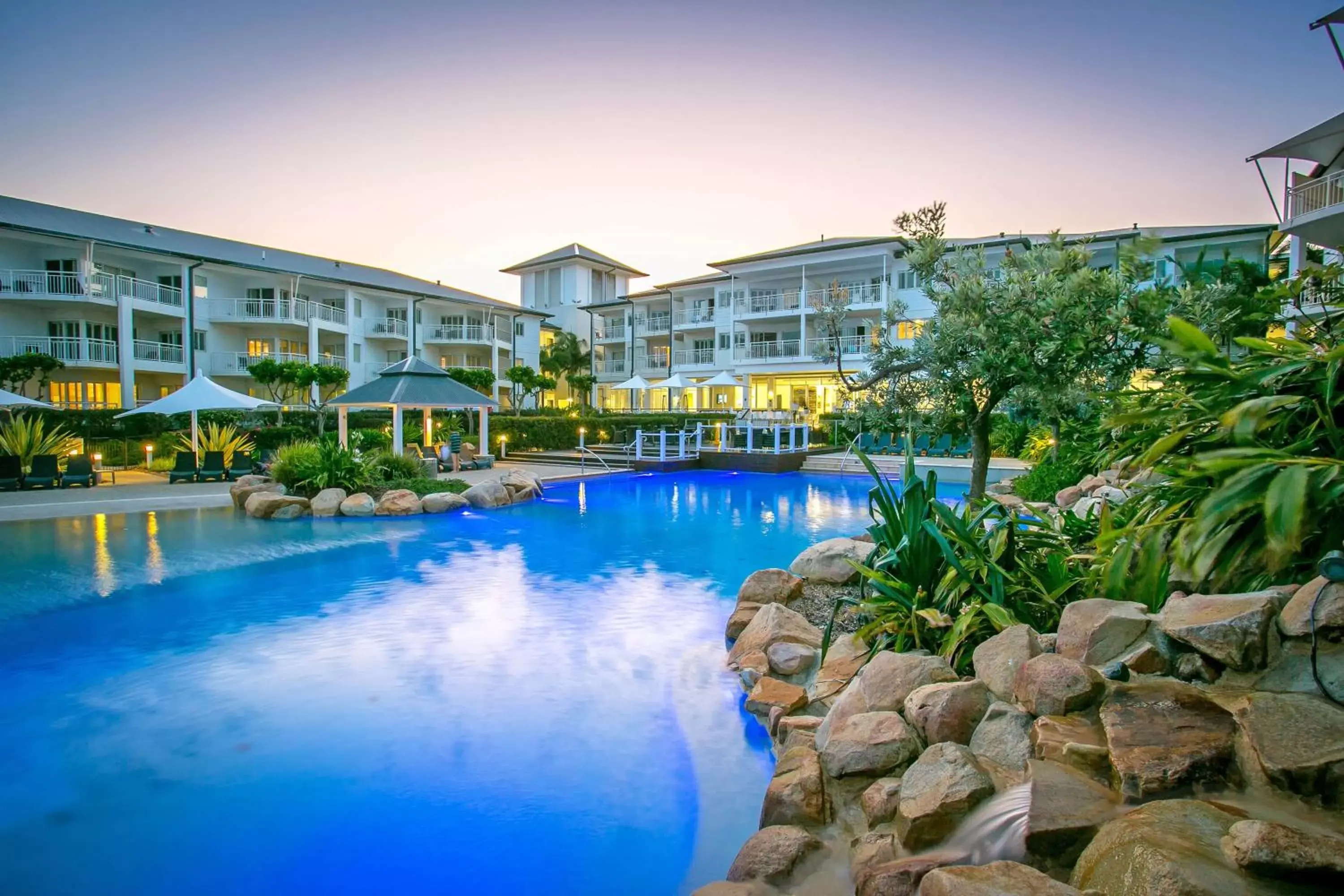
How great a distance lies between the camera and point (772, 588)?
7074mm

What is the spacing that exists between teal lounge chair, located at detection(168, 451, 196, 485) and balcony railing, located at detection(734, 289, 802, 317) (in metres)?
26.3

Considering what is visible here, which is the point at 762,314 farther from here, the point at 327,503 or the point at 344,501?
the point at 327,503

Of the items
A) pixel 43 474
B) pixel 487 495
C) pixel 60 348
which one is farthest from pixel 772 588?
pixel 60 348

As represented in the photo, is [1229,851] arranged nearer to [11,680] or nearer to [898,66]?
[11,680]

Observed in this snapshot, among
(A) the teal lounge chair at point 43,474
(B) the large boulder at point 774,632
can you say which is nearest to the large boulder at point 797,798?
(B) the large boulder at point 774,632

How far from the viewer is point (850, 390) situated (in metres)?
7.69

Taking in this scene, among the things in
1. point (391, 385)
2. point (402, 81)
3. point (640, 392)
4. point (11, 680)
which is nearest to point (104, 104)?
point (402, 81)

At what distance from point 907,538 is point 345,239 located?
43940 mm

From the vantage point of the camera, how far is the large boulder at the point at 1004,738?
2.99 metres

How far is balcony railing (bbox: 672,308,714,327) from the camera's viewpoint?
41.2 metres

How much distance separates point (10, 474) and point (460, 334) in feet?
84.0

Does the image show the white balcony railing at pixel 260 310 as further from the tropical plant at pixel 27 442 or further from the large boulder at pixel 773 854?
the large boulder at pixel 773 854

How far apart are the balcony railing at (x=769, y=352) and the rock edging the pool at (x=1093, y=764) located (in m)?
32.7

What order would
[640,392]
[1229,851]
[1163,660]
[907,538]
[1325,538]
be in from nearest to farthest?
[1229,851] → [1325,538] → [1163,660] → [907,538] → [640,392]
